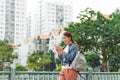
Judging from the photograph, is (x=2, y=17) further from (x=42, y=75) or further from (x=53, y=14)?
(x=42, y=75)

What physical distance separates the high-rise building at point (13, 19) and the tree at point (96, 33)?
88.3 metres

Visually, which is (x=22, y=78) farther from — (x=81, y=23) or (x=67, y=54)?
(x=81, y=23)

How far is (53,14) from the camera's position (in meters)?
126

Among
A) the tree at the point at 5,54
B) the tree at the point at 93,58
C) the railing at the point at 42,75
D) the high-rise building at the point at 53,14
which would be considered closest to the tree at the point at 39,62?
the tree at the point at 5,54

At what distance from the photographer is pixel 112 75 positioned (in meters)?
9.83

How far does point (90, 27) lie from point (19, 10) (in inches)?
3892

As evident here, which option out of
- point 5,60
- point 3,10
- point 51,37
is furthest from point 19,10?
point 5,60

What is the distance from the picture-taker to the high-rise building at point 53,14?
125 m

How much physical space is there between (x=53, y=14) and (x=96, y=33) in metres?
101

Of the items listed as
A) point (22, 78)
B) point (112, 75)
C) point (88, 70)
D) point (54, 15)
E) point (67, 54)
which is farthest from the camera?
point (54, 15)

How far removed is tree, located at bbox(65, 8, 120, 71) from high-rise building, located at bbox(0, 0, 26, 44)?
8830 cm

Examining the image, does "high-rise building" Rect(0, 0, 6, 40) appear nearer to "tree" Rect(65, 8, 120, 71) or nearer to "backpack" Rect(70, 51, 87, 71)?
"tree" Rect(65, 8, 120, 71)

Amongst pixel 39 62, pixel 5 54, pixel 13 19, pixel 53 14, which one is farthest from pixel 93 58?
pixel 53 14

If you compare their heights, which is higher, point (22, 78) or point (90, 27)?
point (90, 27)
